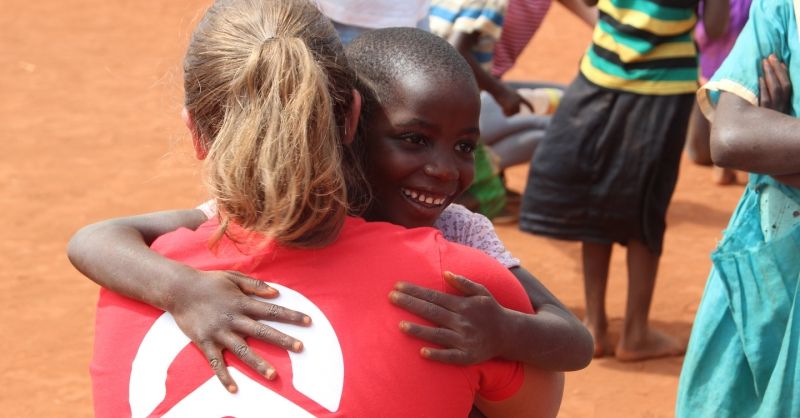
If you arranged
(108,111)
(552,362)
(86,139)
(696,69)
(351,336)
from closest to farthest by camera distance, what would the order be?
(351,336) < (552,362) < (696,69) < (86,139) < (108,111)

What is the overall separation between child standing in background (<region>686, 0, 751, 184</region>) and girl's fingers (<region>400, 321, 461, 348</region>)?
4.58 metres

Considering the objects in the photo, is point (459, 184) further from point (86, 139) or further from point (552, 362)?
point (86, 139)

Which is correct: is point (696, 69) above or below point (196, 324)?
below

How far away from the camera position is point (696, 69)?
15.2 ft

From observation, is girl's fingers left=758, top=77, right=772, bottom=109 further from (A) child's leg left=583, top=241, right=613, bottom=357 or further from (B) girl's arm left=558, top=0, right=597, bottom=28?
(B) girl's arm left=558, top=0, right=597, bottom=28

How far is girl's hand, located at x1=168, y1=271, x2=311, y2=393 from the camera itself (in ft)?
5.69

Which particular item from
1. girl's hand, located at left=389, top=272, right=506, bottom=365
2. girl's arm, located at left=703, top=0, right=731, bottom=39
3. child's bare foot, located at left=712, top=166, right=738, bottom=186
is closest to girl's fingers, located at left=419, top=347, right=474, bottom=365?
girl's hand, located at left=389, top=272, right=506, bottom=365

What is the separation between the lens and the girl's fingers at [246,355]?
5.64ft

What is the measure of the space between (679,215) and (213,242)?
584 cm

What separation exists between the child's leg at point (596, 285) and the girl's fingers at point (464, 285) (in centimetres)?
318

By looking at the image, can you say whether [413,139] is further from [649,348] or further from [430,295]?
[649,348]

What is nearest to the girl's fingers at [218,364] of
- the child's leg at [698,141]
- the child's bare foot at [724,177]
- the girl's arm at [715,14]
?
the girl's arm at [715,14]

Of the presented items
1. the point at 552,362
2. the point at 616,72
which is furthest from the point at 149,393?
the point at 616,72

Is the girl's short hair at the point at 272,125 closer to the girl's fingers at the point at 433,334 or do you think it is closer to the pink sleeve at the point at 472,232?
the girl's fingers at the point at 433,334
